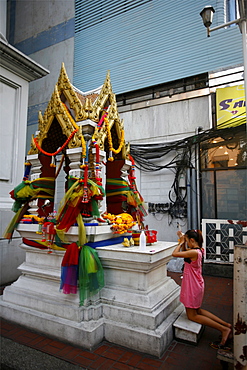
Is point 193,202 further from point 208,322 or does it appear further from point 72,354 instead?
point 72,354

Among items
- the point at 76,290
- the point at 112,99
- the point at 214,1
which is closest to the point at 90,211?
the point at 76,290

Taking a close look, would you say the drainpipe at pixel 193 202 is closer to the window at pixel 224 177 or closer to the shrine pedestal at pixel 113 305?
the window at pixel 224 177

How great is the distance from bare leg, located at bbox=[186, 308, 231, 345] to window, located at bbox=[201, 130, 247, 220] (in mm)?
4528

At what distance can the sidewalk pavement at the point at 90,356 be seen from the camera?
2586 millimetres

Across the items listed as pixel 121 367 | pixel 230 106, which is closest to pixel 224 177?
pixel 230 106

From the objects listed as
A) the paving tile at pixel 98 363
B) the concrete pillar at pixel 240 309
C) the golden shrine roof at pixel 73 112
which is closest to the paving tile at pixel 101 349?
the paving tile at pixel 98 363

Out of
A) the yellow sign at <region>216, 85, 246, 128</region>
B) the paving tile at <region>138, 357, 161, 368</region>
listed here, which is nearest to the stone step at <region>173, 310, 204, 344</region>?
the paving tile at <region>138, 357, 161, 368</region>

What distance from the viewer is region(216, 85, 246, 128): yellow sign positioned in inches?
279

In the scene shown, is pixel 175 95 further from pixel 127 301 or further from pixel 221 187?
pixel 127 301

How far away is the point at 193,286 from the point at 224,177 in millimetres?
4871

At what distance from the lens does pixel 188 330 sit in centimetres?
300

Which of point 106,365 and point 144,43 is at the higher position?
point 144,43

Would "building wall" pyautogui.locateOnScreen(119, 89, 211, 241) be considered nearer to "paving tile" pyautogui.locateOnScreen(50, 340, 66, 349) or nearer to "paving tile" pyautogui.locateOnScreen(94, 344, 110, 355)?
"paving tile" pyautogui.locateOnScreen(94, 344, 110, 355)

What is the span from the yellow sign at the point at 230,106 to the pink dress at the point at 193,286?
5.31 metres
